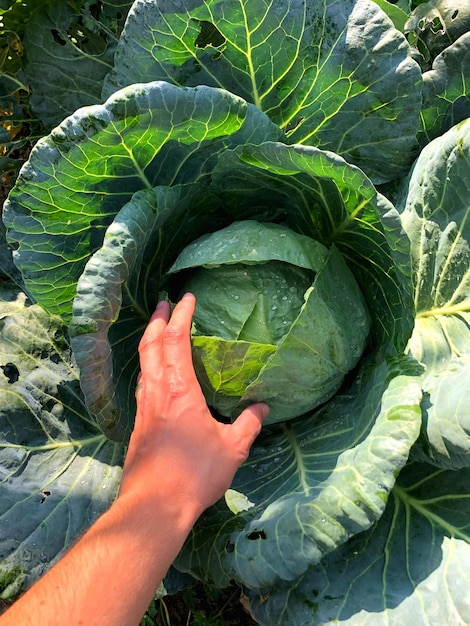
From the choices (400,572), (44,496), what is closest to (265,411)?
(400,572)

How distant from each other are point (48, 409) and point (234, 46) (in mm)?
1238

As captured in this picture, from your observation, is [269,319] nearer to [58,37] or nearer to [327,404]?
[327,404]

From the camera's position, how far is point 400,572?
1531 mm

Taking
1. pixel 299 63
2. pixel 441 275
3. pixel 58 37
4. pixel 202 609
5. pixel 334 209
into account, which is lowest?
pixel 202 609

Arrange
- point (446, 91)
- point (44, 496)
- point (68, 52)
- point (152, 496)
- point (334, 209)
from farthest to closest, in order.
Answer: point (68, 52) < point (446, 91) < point (44, 496) < point (334, 209) < point (152, 496)

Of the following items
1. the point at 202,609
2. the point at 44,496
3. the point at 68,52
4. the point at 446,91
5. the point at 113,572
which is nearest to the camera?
the point at 113,572

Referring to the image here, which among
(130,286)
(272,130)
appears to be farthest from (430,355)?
(130,286)

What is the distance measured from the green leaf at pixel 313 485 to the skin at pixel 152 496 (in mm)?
186

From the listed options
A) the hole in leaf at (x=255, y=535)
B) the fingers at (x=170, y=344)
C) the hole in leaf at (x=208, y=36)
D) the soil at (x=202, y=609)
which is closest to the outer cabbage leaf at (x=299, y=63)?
the hole in leaf at (x=208, y=36)

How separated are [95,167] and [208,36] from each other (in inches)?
20.3

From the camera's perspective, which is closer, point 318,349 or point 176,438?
point 176,438

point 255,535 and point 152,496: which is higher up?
point 152,496

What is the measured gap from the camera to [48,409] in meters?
1.85

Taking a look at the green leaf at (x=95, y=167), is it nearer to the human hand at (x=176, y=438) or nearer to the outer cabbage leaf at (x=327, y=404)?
the outer cabbage leaf at (x=327, y=404)
